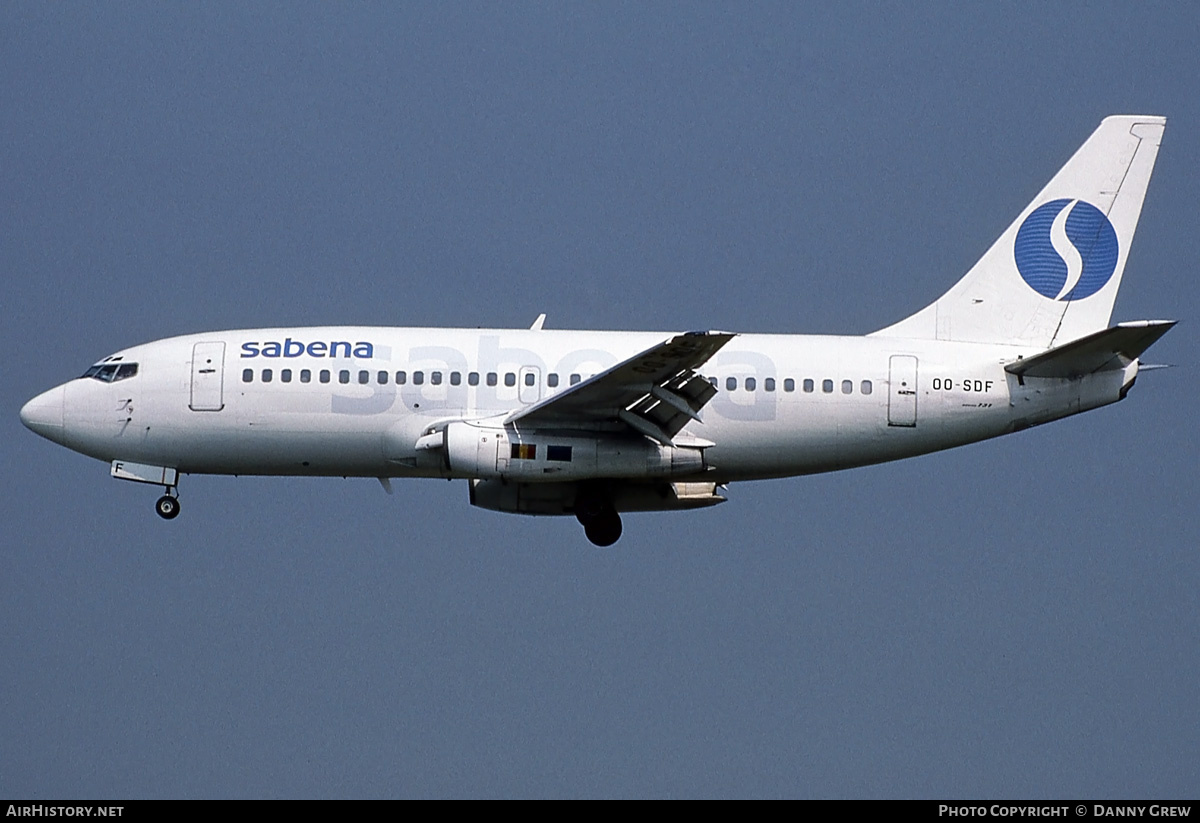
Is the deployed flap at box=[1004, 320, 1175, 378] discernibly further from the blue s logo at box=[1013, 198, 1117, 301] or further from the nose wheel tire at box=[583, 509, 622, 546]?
the nose wheel tire at box=[583, 509, 622, 546]

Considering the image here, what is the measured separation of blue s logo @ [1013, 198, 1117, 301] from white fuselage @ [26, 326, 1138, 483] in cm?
273

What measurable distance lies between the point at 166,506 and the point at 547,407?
900 cm

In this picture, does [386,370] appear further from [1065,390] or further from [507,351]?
[1065,390]

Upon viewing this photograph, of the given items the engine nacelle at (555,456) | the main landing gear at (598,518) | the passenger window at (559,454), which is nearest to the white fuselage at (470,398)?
the engine nacelle at (555,456)

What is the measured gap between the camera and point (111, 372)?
42.8 meters

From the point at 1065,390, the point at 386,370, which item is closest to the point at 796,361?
the point at 1065,390

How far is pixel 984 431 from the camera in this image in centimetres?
4228

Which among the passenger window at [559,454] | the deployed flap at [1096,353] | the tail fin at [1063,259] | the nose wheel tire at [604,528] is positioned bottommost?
the nose wheel tire at [604,528]

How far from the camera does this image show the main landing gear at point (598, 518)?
43000mm

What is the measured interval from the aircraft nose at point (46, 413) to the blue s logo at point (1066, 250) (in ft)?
69.9

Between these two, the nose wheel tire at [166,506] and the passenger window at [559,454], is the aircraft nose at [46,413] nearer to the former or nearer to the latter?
the nose wheel tire at [166,506]
